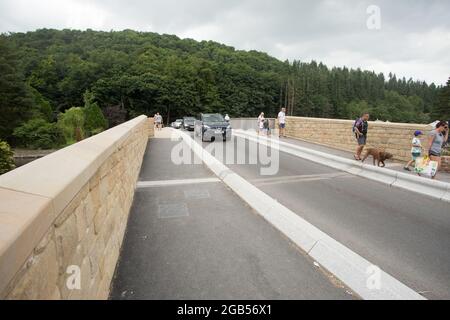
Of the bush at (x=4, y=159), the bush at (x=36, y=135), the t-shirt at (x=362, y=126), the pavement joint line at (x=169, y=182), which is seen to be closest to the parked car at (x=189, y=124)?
the bush at (x=4, y=159)

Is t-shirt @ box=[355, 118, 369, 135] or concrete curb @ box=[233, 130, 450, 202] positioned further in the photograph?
t-shirt @ box=[355, 118, 369, 135]

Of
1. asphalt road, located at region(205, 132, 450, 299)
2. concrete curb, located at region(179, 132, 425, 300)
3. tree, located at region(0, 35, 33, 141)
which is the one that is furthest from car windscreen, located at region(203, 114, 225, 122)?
tree, located at region(0, 35, 33, 141)

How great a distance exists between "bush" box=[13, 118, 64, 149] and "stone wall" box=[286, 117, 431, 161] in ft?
190

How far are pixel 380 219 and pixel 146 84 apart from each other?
9153 cm

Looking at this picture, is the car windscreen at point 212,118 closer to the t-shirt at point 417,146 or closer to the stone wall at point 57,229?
the t-shirt at point 417,146

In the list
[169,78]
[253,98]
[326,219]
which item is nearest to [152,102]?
[169,78]

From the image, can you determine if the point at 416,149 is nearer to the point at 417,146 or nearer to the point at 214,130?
the point at 417,146

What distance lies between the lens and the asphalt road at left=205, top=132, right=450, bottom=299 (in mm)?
4125

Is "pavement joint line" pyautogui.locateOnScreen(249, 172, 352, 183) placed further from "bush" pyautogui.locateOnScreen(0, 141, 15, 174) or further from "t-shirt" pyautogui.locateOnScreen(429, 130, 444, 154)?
"bush" pyautogui.locateOnScreen(0, 141, 15, 174)

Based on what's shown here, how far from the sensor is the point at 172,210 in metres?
6.45

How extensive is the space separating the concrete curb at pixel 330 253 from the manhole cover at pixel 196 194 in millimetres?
1092

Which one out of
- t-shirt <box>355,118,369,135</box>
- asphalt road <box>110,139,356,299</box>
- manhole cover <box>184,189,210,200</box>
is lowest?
asphalt road <box>110,139,356,299</box>

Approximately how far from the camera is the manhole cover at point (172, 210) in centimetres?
615
